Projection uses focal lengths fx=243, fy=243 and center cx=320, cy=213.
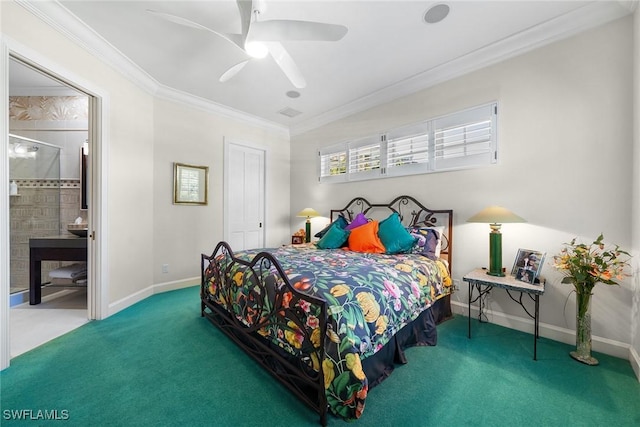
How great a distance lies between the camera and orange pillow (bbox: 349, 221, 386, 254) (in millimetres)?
2947

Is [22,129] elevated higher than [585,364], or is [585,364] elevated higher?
[22,129]

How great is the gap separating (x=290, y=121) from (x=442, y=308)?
13.6 ft

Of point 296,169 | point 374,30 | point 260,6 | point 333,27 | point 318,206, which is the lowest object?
point 318,206

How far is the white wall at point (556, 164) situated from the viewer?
2031 mm

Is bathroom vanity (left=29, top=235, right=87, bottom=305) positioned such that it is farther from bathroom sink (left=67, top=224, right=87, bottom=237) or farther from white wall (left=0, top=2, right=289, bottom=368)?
white wall (left=0, top=2, right=289, bottom=368)

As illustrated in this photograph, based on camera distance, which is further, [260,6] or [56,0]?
[56,0]

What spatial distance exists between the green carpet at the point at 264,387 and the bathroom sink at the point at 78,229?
1691 mm

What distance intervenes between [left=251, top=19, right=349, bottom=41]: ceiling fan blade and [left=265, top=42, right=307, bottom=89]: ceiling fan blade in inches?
8.0

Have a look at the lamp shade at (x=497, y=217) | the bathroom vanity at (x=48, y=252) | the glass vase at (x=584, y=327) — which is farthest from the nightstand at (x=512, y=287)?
the bathroom vanity at (x=48, y=252)

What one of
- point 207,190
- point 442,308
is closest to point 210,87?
point 207,190

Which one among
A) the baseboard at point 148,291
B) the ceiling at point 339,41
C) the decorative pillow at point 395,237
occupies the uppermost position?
the ceiling at point 339,41

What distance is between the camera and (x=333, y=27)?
67.7 inches

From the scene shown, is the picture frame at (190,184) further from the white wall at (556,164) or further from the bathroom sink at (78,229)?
the white wall at (556,164)

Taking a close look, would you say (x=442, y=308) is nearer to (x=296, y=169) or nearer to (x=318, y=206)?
(x=318, y=206)
